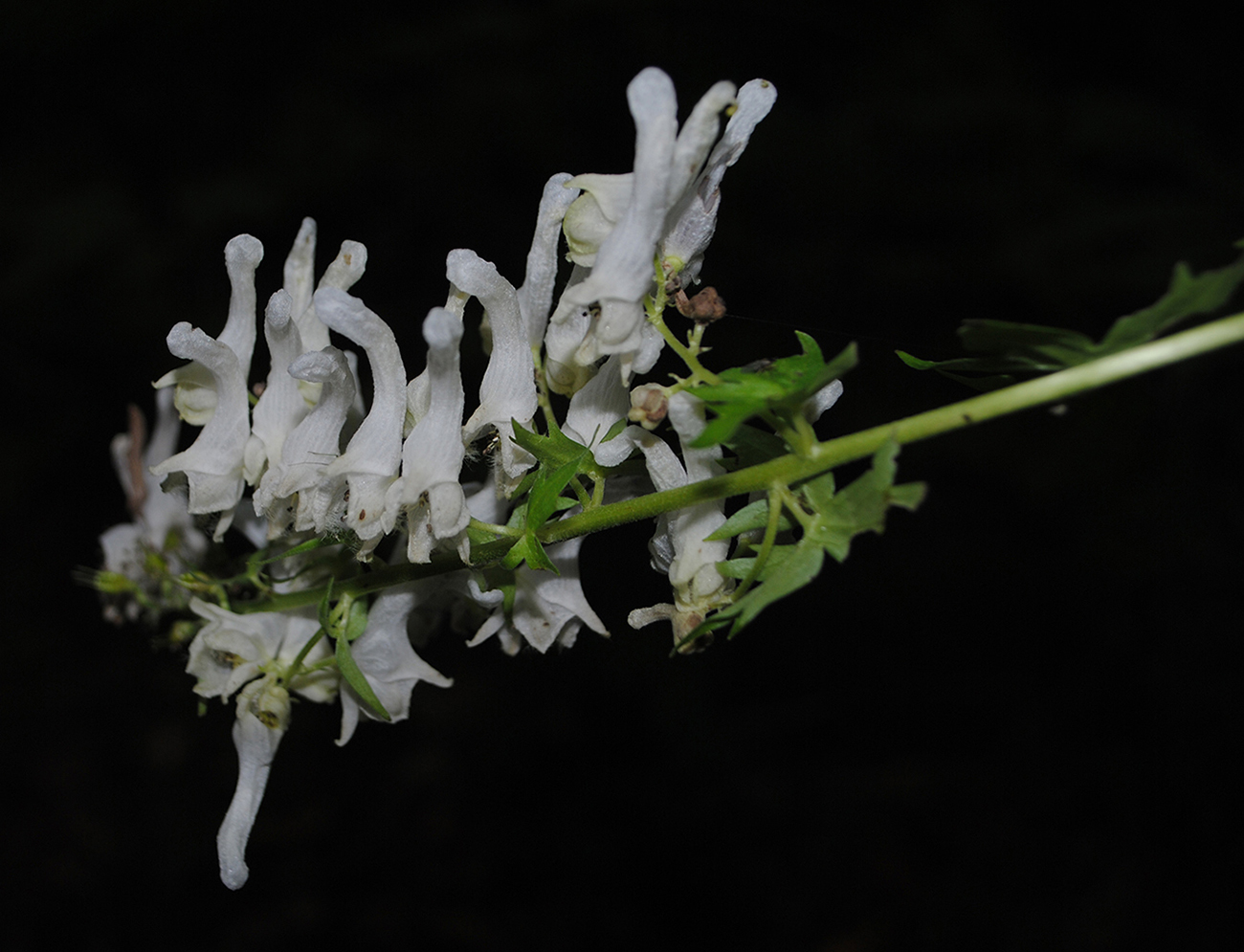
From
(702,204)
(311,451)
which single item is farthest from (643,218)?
(311,451)

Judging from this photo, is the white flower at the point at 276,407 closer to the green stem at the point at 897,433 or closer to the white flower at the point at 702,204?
the green stem at the point at 897,433

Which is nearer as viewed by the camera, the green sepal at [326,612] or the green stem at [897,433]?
the green stem at [897,433]

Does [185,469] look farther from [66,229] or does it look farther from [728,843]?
[728,843]

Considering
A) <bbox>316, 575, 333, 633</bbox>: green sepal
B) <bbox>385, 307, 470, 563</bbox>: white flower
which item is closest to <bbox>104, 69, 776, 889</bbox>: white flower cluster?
<bbox>385, 307, 470, 563</bbox>: white flower

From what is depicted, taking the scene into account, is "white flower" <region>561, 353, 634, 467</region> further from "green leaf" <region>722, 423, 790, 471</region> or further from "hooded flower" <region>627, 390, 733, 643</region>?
"green leaf" <region>722, 423, 790, 471</region>

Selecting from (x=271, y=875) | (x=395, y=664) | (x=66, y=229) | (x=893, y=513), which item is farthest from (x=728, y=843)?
(x=66, y=229)

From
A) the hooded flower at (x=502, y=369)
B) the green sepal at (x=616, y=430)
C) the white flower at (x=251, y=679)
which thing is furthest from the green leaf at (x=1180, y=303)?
the white flower at (x=251, y=679)
